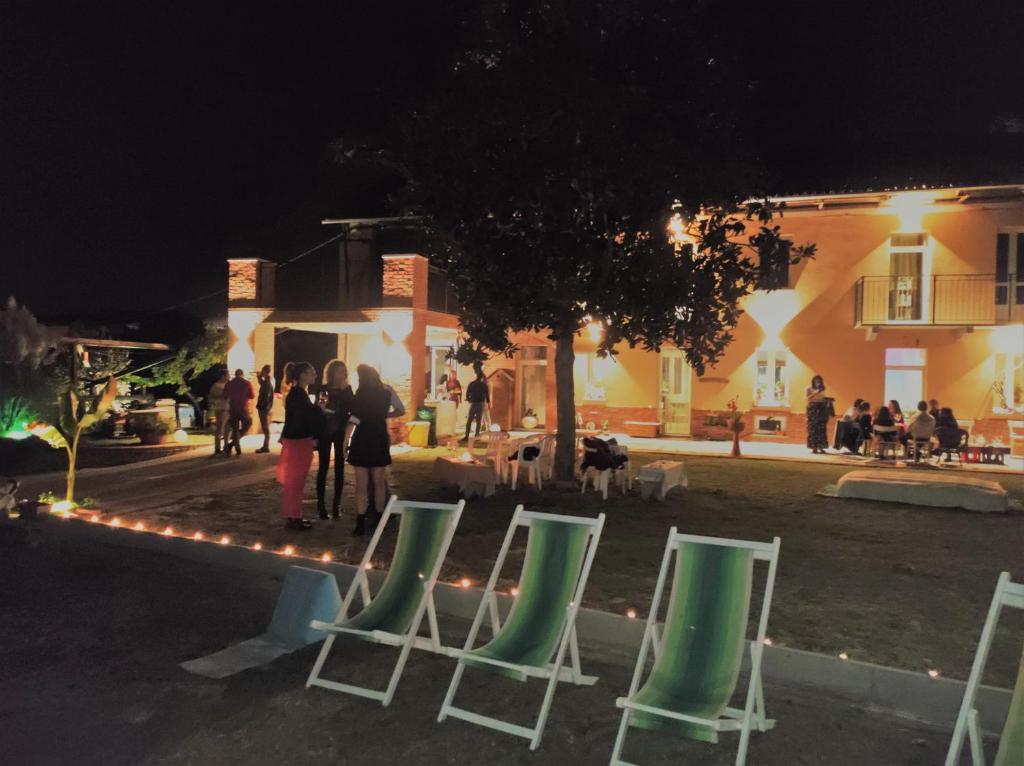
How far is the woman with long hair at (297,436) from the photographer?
23.4ft

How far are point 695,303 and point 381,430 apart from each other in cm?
417

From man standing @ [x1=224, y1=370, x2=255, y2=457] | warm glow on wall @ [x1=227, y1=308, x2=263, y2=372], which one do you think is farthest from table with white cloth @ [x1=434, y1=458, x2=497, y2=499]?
warm glow on wall @ [x1=227, y1=308, x2=263, y2=372]

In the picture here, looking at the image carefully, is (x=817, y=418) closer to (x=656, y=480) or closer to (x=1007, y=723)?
(x=656, y=480)

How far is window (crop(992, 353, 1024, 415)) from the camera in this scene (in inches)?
615

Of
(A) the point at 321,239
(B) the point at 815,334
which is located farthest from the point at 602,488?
(A) the point at 321,239

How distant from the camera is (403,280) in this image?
1526 centimetres

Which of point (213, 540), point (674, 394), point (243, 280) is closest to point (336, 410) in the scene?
point (213, 540)

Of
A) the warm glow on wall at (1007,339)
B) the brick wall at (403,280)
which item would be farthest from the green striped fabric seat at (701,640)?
the warm glow on wall at (1007,339)

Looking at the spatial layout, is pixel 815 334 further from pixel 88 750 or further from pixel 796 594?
pixel 88 750

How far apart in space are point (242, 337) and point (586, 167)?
10.7m

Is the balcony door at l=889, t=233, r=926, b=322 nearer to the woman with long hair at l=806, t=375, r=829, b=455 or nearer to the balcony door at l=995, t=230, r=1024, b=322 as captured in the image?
the balcony door at l=995, t=230, r=1024, b=322

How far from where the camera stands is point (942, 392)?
630 inches

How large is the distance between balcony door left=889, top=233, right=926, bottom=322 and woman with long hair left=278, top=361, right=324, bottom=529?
13.4 m

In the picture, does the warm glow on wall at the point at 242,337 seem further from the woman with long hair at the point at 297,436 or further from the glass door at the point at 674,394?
the woman with long hair at the point at 297,436
